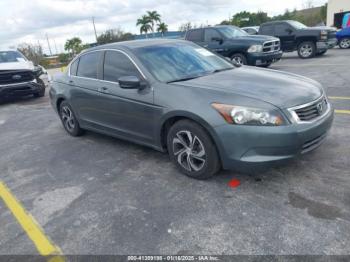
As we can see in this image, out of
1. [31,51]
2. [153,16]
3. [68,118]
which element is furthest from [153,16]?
[68,118]

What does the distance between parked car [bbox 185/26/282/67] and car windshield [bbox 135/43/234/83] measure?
22.3 feet

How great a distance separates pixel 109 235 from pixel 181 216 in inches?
28.2

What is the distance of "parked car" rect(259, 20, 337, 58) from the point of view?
14.0 meters

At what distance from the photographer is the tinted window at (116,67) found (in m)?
4.16

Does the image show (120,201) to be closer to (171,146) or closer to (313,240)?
(171,146)

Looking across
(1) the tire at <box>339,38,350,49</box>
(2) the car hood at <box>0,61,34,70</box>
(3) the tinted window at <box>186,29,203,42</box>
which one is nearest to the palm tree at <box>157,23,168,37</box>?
(1) the tire at <box>339,38,350,49</box>

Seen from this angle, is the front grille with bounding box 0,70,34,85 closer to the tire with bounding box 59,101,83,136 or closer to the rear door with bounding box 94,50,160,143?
the tire with bounding box 59,101,83,136

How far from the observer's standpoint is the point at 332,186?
325 cm

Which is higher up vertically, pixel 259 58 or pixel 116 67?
pixel 116 67

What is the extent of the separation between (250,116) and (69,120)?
3.99m

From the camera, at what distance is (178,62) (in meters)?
4.21

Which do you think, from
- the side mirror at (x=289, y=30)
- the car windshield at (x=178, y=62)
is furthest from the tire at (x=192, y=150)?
the side mirror at (x=289, y=30)

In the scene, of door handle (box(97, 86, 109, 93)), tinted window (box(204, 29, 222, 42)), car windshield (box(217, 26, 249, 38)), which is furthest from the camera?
tinted window (box(204, 29, 222, 42))

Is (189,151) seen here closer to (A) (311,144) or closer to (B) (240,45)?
(A) (311,144)
